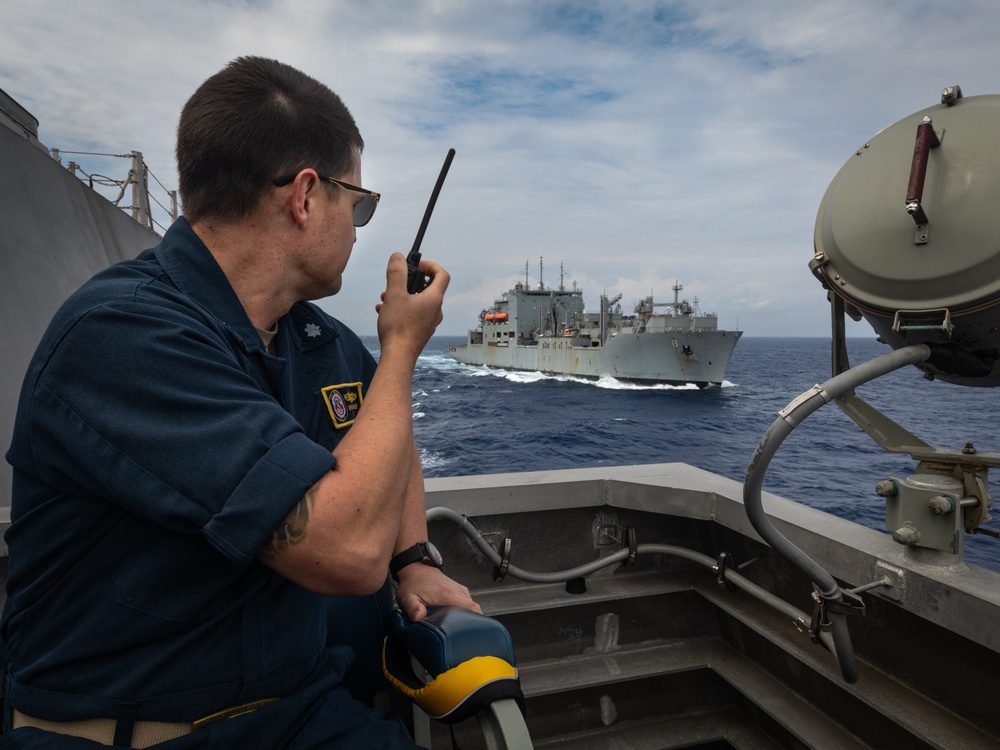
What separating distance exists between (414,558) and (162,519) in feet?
2.71

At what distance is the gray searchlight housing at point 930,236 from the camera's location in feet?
5.86

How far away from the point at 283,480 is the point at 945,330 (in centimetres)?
196

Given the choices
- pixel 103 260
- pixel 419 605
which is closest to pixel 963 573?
pixel 419 605

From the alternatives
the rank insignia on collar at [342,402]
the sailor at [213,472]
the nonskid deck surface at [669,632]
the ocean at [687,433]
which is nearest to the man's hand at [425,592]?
the sailor at [213,472]

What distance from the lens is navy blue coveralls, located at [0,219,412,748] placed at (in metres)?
0.93

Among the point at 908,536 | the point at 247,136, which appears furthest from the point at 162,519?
the point at 908,536

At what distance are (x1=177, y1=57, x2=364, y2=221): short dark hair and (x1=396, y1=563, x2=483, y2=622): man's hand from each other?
96 centimetres

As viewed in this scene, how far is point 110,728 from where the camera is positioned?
1.07 metres

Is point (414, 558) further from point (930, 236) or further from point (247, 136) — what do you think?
point (930, 236)

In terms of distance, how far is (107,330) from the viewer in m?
0.96

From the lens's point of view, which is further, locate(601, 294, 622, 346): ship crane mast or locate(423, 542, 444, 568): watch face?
locate(601, 294, 622, 346): ship crane mast

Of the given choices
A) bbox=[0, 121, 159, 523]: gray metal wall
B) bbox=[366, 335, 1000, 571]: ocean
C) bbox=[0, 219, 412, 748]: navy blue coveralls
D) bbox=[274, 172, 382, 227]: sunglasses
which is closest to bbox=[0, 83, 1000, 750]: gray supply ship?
bbox=[0, 219, 412, 748]: navy blue coveralls

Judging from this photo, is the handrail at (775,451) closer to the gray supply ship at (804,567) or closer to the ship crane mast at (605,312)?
the gray supply ship at (804,567)

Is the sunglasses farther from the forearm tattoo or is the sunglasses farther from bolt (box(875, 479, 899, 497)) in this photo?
bolt (box(875, 479, 899, 497))
